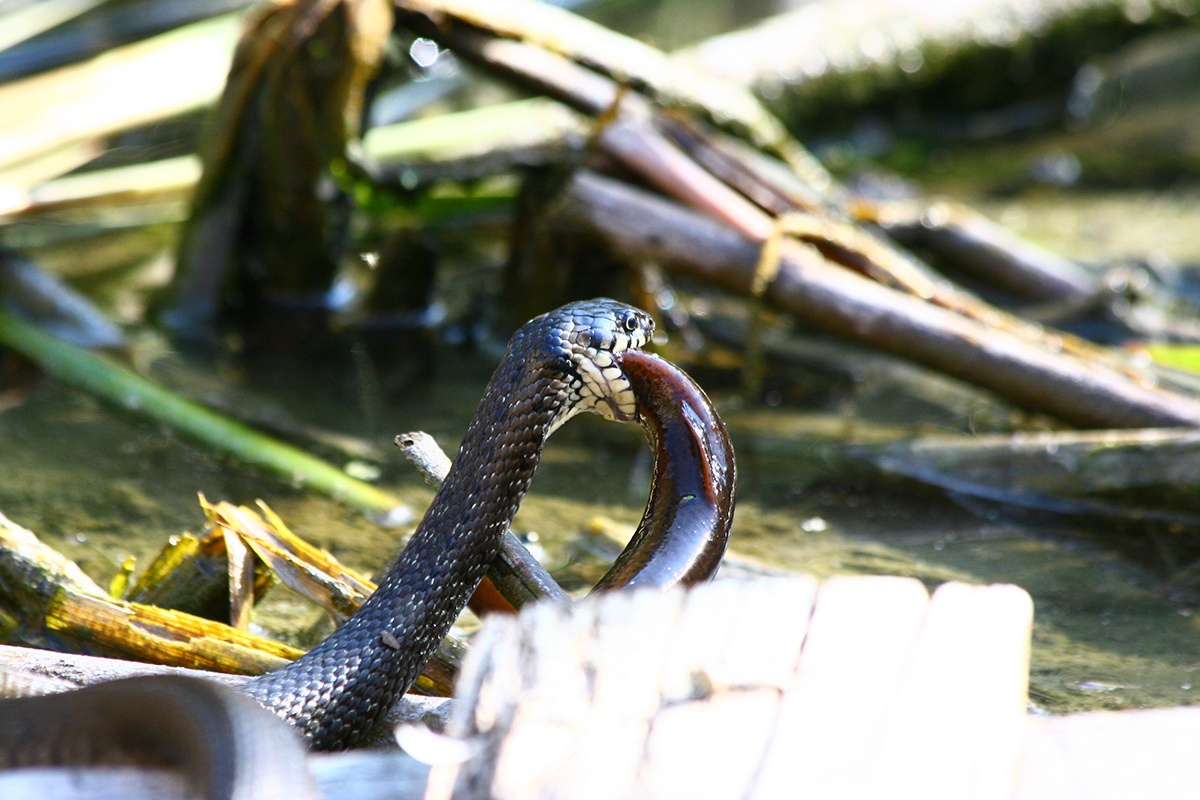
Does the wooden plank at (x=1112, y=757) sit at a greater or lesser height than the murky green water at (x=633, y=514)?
lesser

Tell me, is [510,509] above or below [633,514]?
below

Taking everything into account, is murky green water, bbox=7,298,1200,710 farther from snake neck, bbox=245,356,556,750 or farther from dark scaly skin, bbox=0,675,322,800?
dark scaly skin, bbox=0,675,322,800

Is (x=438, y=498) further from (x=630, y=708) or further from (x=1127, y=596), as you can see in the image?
(x=1127, y=596)

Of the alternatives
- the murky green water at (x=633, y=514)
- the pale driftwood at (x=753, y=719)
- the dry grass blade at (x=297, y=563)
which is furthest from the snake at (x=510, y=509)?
the murky green water at (x=633, y=514)

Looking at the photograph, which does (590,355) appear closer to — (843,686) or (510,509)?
(510,509)

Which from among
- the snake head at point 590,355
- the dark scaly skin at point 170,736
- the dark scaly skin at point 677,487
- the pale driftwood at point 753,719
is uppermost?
the snake head at point 590,355

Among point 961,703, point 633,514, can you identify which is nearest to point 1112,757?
point 961,703

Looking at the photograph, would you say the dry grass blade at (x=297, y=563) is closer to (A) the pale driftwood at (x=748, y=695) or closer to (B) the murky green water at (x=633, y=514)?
(B) the murky green water at (x=633, y=514)

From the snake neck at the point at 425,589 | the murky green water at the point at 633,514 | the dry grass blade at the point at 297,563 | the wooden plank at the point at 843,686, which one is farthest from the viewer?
the murky green water at the point at 633,514
